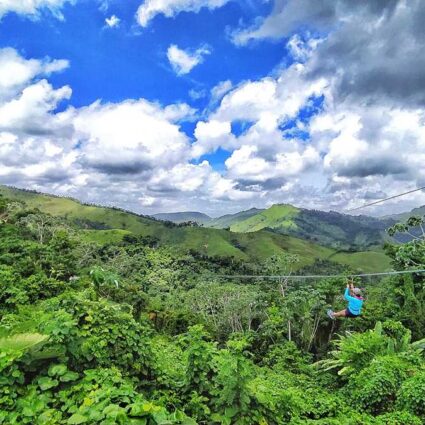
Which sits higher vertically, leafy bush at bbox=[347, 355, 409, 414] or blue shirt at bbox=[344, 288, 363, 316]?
blue shirt at bbox=[344, 288, 363, 316]

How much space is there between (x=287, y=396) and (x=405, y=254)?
19.0 m

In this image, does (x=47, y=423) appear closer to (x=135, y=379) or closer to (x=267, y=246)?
(x=135, y=379)

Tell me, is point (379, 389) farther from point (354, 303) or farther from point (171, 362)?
point (171, 362)

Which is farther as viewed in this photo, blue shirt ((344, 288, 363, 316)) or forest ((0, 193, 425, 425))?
blue shirt ((344, 288, 363, 316))

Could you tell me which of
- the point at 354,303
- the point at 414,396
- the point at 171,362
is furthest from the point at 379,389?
the point at 171,362

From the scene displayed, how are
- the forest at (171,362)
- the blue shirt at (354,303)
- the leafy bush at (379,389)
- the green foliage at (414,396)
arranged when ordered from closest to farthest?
1. the forest at (171,362)
2. the green foliage at (414,396)
3. the leafy bush at (379,389)
4. the blue shirt at (354,303)

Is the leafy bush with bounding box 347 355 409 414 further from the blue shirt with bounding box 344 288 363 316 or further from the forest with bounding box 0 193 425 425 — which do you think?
the blue shirt with bounding box 344 288 363 316

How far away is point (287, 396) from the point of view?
738cm

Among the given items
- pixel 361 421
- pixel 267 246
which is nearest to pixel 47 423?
pixel 361 421

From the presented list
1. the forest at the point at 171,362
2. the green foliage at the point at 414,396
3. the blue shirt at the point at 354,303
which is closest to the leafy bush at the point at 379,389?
the forest at the point at 171,362

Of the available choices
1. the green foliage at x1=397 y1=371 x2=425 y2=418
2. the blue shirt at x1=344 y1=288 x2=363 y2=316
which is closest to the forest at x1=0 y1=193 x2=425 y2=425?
the green foliage at x1=397 y1=371 x2=425 y2=418

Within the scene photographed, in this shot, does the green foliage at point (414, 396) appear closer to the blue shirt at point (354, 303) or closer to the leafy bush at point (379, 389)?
the leafy bush at point (379, 389)

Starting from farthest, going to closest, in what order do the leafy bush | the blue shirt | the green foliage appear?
the blue shirt < the leafy bush < the green foliage

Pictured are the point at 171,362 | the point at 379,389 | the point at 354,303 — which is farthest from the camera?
the point at 354,303
